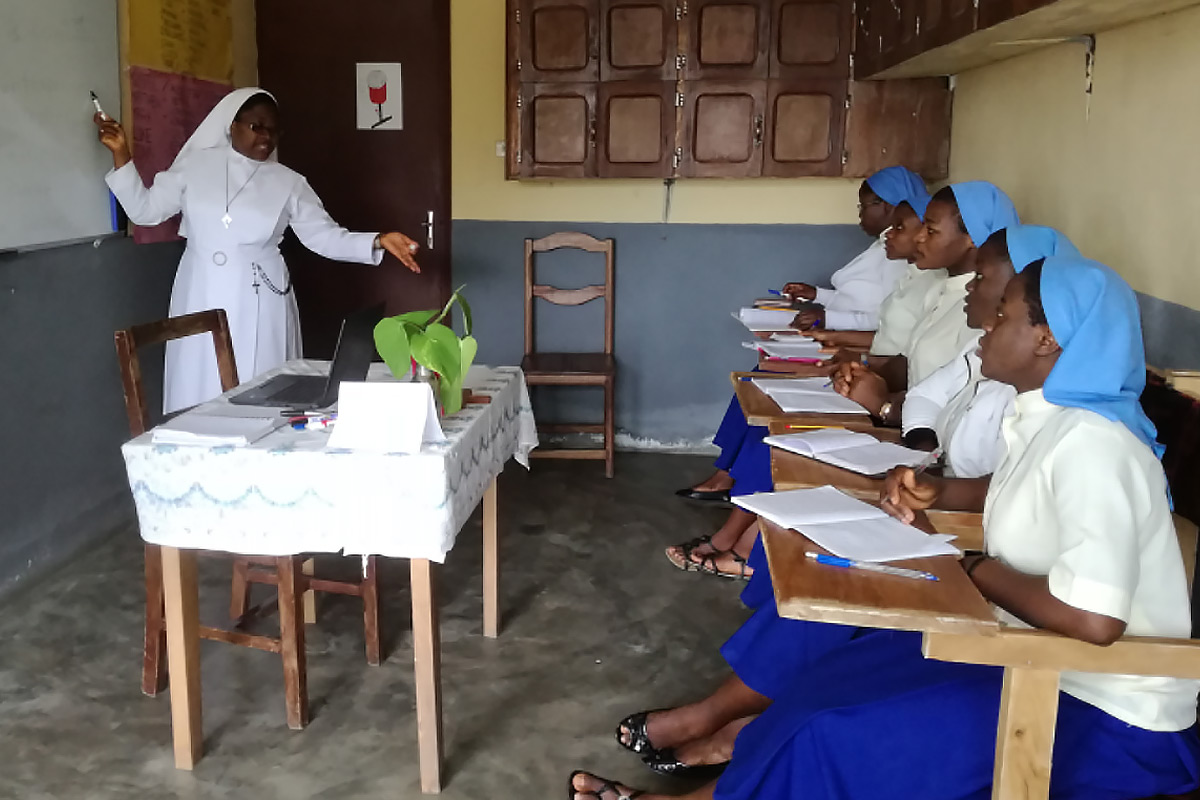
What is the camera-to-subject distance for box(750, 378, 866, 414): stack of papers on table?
238 centimetres

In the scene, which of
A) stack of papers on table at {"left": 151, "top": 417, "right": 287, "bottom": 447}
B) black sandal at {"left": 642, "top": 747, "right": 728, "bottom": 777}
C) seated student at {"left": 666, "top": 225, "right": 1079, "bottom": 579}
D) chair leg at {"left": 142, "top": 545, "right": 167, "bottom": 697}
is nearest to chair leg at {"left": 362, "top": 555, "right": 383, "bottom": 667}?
chair leg at {"left": 142, "top": 545, "right": 167, "bottom": 697}

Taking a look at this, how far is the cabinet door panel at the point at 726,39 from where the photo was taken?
4.07 metres

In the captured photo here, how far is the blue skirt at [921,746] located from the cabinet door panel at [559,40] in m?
3.18

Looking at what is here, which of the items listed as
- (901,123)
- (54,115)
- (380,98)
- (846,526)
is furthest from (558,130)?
(846,526)

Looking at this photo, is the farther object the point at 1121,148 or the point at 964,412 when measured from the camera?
the point at 1121,148

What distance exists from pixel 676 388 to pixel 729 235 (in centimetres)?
75

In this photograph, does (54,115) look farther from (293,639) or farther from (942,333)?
(942,333)

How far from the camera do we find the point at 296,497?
1.93 metres

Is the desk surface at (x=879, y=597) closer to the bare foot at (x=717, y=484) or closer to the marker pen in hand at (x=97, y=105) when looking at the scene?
the bare foot at (x=717, y=484)

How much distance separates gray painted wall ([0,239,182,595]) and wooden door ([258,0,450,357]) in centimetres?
105

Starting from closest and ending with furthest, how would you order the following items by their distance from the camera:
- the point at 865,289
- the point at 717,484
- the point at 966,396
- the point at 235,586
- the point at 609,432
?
the point at 966,396
the point at 235,586
the point at 865,289
the point at 717,484
the point at 609,432

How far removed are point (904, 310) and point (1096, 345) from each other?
176 centimetres

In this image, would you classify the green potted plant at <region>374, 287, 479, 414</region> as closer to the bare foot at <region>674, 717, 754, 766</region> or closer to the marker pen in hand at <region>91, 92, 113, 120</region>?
the bare foot at <region>674, 717, 754, 766</region>

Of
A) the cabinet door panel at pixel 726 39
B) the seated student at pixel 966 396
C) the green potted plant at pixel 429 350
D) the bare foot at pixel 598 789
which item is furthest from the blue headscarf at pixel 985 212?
the cabinet door panel at pixel 726 39
